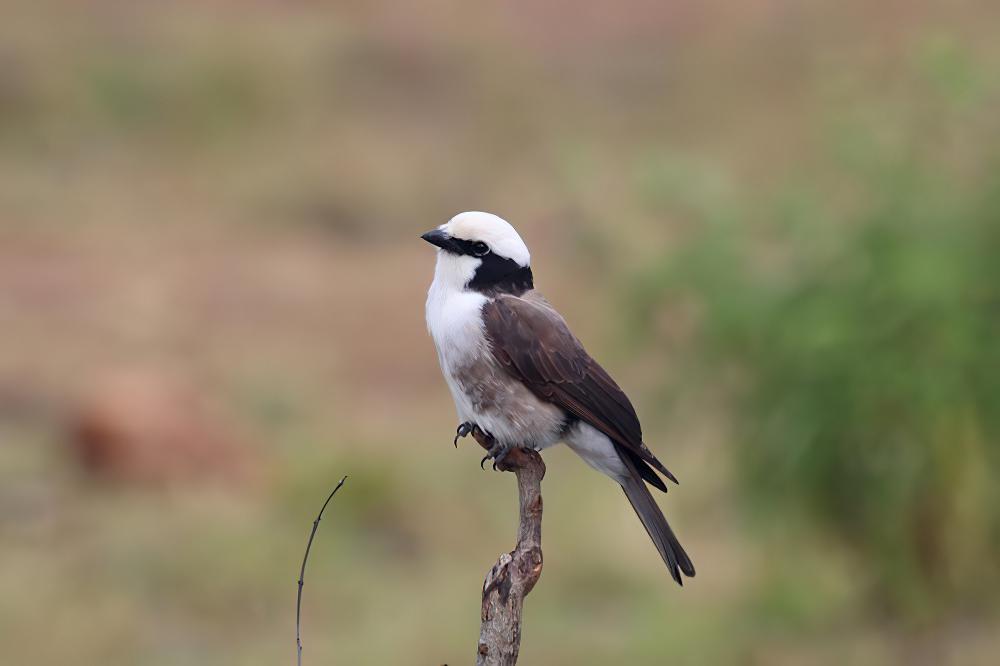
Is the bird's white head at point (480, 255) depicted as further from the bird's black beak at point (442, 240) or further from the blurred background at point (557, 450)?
the blurred background at point (557, 450)

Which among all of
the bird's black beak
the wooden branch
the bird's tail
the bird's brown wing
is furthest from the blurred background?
the wooden branch

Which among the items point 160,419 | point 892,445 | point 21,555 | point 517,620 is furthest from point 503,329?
point 160,419

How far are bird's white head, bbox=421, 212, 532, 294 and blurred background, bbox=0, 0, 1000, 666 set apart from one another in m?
3.40

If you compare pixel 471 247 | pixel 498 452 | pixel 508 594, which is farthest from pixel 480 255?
pixel 508 594

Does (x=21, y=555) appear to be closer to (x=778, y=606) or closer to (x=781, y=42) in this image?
(x=778, y=606)

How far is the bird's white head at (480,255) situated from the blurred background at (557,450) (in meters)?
3.40

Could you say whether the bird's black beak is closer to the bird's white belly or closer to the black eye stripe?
the black eye stripe

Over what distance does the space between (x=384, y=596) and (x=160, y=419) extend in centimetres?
271

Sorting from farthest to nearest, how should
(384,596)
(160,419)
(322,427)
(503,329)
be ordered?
1. (322,427)
2. (160,419)
3. (384,596)
4. (503,329)

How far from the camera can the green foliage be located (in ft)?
23.9

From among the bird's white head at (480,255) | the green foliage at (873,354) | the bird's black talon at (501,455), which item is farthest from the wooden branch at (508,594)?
the green foliage at (873,354)

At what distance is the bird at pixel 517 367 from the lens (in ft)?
13.6

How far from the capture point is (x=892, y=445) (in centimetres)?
744

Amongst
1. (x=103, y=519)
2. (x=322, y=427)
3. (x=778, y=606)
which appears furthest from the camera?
(x=322, y=427)
